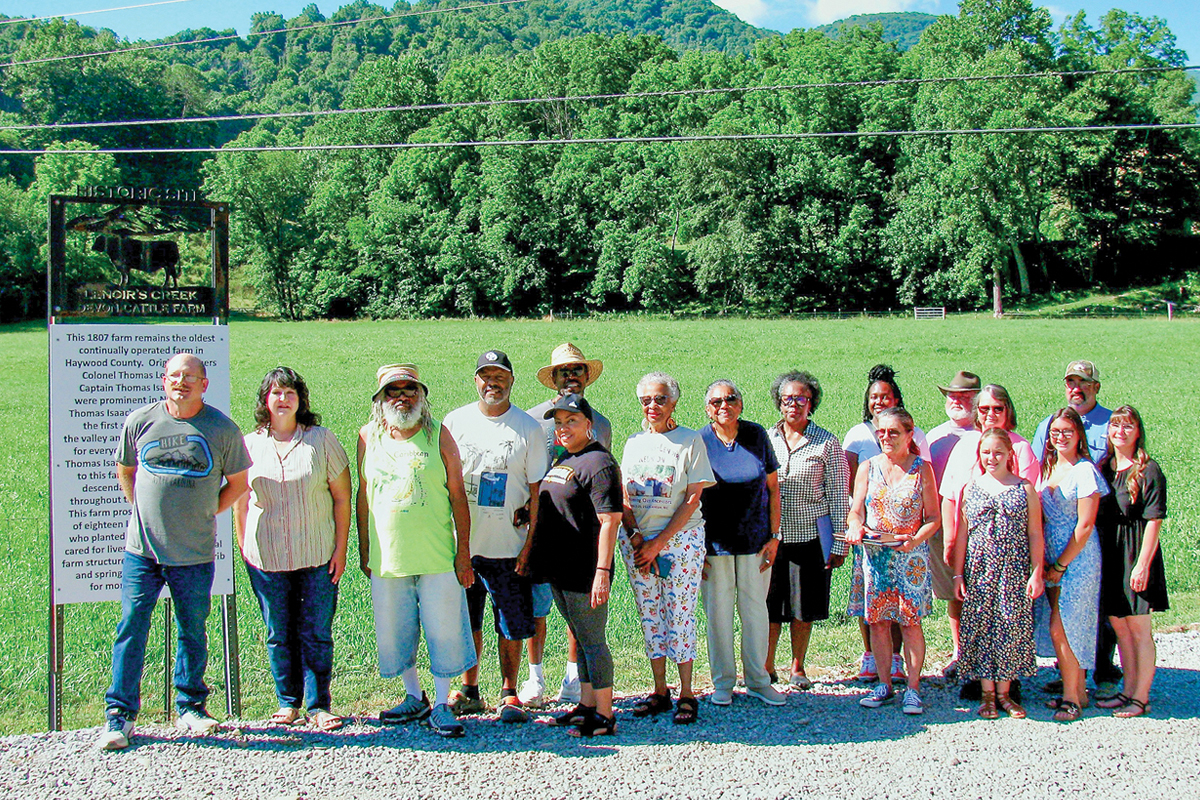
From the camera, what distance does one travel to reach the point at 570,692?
5.51m

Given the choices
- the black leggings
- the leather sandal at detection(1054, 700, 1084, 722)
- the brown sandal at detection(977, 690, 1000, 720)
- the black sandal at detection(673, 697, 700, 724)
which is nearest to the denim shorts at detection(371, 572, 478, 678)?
the black leggings

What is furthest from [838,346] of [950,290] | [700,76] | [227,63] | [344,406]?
[227,63]

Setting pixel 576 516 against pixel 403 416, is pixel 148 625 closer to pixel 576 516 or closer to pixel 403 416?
pixel 403 416

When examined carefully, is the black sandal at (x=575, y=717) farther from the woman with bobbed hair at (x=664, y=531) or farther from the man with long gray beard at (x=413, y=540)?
the man with long gray beard at (x=413, y=540)

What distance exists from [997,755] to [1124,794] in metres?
0.56

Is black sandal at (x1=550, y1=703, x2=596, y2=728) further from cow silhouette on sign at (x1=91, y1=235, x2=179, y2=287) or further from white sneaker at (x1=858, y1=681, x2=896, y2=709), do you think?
cow silhouette on sign at (x1=91, y1=235, x2=179, y2=287)

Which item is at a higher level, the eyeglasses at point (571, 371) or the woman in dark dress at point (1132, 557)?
the eyeglasses at point (571, 371)

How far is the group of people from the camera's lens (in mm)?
4914

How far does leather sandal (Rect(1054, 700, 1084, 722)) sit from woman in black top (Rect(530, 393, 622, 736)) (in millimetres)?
2337

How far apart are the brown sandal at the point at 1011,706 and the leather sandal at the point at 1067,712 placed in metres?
0.17

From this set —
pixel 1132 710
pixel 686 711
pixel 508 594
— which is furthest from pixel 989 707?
pixel 508 594

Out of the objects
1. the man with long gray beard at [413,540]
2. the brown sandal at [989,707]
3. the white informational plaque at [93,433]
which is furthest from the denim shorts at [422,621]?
the brown sandal at [989,707]

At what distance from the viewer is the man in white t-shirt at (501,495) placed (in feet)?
17.5

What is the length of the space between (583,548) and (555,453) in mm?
861
